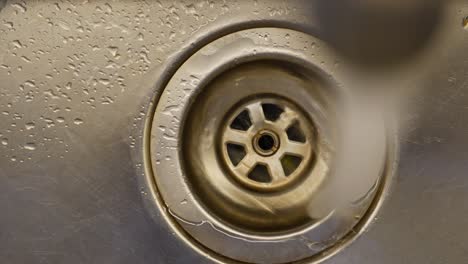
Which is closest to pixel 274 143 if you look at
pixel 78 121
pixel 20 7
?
pixel 78 121

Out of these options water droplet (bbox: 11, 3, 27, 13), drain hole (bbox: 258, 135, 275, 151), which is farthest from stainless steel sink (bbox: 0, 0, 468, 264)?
drain hole (bbox: 258, 135, 275, 151)

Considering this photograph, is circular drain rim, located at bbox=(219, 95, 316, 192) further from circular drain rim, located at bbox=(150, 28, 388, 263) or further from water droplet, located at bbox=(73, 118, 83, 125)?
water droplet, located at bbox=(73, 118, 83, 125)

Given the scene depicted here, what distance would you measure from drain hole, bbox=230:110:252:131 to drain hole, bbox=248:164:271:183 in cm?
6

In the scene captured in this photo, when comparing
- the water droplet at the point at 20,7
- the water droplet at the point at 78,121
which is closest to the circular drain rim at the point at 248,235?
the water droplet at the point at 78,121

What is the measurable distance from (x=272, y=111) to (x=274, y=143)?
50 mm

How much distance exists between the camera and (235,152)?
1.00 m

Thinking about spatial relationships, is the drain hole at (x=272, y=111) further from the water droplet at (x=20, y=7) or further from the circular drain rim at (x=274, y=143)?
the water droplet at (x=20, y=7)

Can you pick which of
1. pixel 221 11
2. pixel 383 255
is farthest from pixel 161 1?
pixel 383 255

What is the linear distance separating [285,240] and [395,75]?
0.28 meters

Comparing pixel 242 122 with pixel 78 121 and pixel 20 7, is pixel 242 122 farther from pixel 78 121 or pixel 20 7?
pixel 20 7

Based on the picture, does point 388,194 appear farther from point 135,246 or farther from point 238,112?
point 135,246

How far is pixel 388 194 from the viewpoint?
0.93 metres

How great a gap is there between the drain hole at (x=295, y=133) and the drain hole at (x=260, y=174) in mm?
62

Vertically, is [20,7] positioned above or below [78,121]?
above
